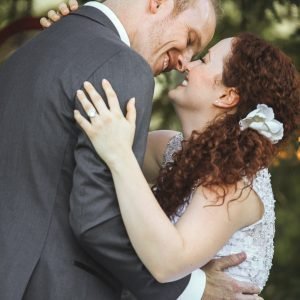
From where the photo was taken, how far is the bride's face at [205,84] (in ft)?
14.2

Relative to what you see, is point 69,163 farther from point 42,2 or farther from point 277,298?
point 277,298

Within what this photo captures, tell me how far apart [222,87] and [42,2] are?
4045 mm

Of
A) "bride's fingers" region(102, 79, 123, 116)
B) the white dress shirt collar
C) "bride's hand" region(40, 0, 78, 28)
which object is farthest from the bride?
"bride's hand" region(40, 0, 78, 28)

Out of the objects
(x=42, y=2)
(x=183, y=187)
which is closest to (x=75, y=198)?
(x=183, y=187)

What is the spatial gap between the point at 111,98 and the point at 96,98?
52 mm

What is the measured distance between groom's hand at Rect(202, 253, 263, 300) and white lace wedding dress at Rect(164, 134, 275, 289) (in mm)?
43

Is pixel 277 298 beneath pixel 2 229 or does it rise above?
beneath

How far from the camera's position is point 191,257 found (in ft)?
12.8

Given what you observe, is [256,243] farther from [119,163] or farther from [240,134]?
[119,163]

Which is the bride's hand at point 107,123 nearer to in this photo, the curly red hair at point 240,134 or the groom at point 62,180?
the groom at point 62,180

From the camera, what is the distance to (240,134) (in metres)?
4.14

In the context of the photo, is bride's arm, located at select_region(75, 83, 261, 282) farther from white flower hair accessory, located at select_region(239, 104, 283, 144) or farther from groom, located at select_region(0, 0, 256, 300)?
white flower hair accessory, located at select_region(239, 104, 283, 144)

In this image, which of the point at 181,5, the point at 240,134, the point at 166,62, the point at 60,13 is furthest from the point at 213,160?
the point at 60,13

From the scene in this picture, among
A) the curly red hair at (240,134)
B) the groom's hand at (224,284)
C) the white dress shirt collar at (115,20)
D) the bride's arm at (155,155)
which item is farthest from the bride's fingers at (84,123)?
the bride's arm at (155,155)
